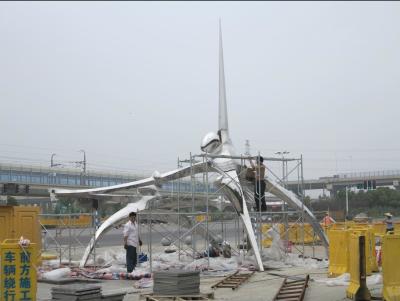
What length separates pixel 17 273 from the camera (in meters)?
10.5

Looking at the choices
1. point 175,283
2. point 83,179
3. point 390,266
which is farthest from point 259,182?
point 83,179

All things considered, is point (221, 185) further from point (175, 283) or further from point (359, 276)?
point (359, 276)

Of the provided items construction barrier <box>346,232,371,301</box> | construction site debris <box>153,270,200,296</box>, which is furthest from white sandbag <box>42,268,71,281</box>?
construction barrier <box>346,232,371,301</box>

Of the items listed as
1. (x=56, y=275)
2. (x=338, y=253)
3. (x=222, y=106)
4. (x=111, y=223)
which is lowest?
(x=56, y=275)

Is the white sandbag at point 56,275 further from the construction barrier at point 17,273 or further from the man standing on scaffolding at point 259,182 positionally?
the man standing on scaffolding at point 259,182

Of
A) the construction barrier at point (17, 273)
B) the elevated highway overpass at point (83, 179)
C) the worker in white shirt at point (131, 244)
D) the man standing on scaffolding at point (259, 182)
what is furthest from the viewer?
the elevated highway overpass at point (83, 179)

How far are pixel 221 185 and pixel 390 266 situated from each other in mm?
9375

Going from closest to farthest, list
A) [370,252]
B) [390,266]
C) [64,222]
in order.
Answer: [390,266] → [370,252] → [64,222]

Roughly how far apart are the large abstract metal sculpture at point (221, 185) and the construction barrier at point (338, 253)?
2.61 metres

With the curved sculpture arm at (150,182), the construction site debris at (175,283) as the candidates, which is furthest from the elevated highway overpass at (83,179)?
the construction site debris at (175,283)

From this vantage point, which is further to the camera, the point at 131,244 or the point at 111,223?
the point at 111,223

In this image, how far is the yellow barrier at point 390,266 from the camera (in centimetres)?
1006

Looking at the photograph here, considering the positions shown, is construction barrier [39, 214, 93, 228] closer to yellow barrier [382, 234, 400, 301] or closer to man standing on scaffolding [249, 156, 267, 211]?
man standing on scaffolding [249, 156, 267, 211]

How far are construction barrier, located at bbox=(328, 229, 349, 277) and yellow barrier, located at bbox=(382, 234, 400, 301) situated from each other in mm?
4074
